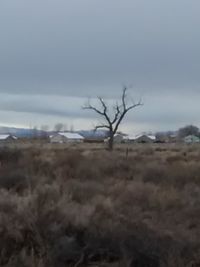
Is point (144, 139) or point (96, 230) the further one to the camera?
point (144, 139)

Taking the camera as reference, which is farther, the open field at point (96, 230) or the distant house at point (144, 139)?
the distant house at point (144, 139)

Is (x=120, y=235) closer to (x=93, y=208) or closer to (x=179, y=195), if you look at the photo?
(x=93, y=208)

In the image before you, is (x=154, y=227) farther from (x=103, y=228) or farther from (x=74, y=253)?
(x=74, y=253)

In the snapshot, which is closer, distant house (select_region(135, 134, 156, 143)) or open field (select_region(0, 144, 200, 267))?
open field (select_region(0, 144, 200, 267))

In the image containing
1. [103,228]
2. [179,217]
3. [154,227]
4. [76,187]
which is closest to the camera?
[103,228]

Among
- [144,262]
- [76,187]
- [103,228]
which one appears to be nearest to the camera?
[144,262]

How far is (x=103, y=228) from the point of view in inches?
418

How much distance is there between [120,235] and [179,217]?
4.18 metres

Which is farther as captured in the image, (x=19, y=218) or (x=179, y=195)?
(x=179, y=195)

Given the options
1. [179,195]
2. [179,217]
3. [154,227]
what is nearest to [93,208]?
[154,227]

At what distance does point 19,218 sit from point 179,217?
4789 mm

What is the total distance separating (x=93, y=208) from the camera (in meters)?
12.8

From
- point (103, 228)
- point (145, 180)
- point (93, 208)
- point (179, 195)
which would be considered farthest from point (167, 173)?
point (103, 228)

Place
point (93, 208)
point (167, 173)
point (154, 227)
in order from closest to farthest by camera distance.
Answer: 1. point (154, 227)
2. point (93, 208)
3. point (167, 173)
